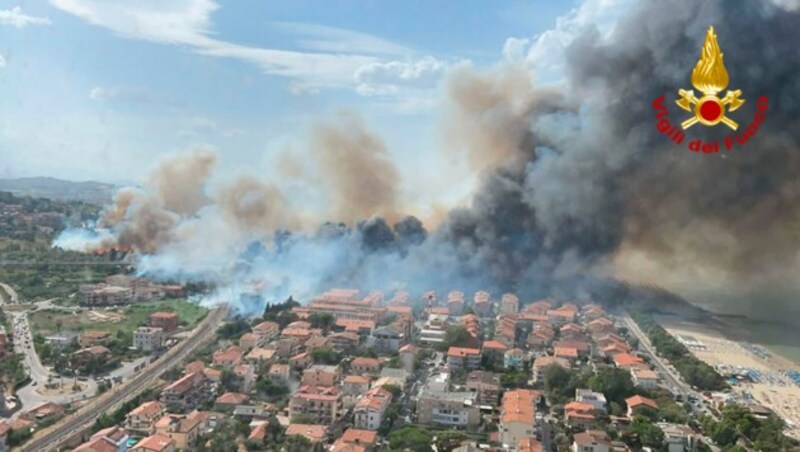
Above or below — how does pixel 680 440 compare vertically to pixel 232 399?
above

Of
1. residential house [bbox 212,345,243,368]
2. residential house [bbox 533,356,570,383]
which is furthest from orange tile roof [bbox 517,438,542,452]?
residential house [bbox 212,345,243,368]

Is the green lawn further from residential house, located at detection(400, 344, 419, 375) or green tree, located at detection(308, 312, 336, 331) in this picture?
residential house, located at detection(400, 344, 419, 375)

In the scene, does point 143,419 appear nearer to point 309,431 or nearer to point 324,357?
point 309,431

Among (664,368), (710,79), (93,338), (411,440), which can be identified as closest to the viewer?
(710,79)

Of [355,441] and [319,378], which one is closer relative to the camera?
[355,441]

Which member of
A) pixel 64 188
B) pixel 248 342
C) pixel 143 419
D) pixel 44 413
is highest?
pixel 64 188

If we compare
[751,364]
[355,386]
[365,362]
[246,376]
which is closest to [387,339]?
[365,362]

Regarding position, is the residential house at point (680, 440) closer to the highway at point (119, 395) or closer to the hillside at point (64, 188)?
the highway at point (119, 395)
